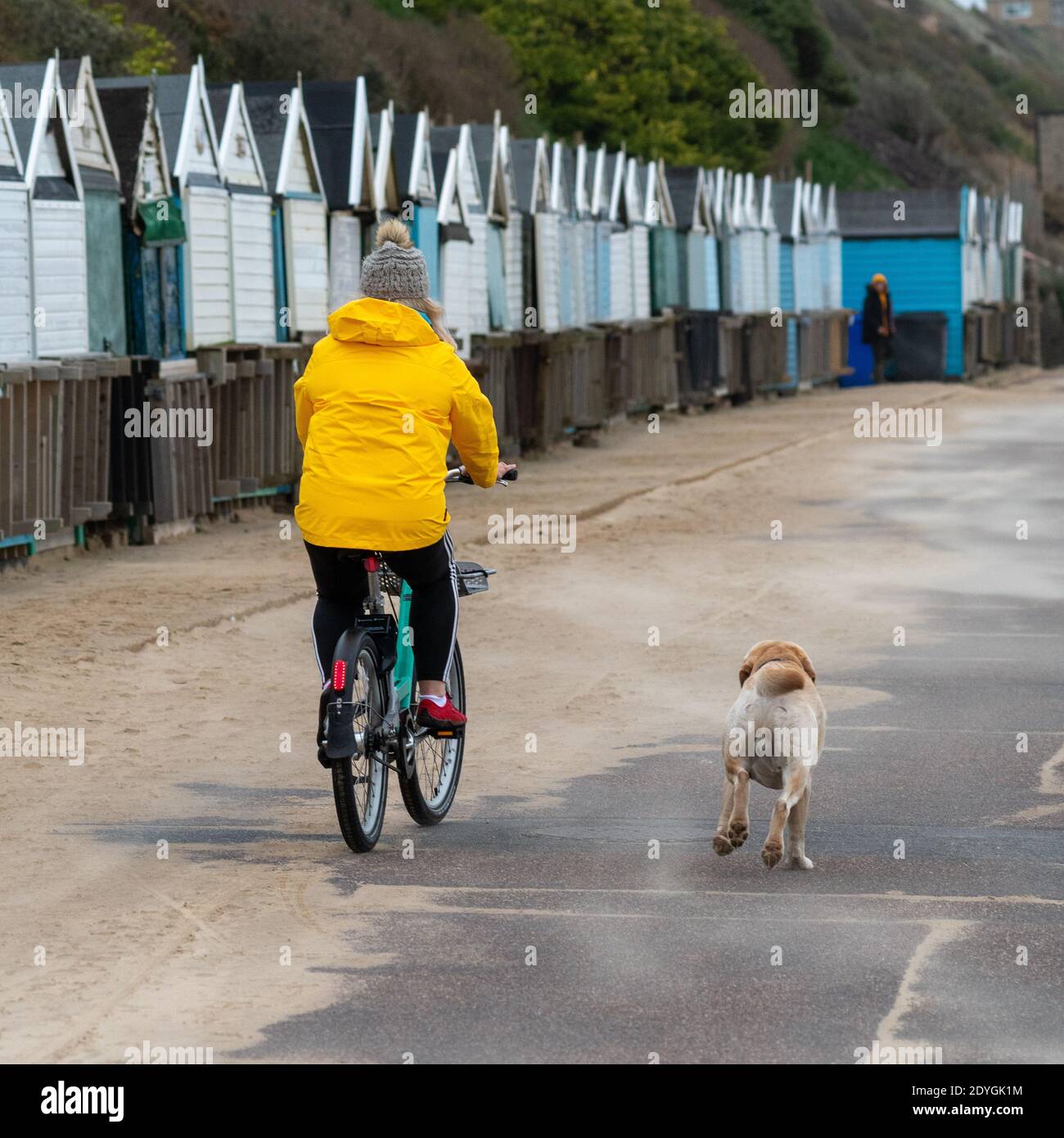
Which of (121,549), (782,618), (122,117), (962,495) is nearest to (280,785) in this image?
(782,618)

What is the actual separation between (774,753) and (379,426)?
64.8 inches

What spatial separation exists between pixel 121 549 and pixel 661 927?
10705 millimetres

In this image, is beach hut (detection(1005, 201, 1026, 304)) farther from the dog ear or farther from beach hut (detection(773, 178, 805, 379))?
the dog ear

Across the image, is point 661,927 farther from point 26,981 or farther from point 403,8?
point 403,8

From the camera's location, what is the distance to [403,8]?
56.5 meters

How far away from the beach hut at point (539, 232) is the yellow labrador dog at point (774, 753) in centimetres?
2025

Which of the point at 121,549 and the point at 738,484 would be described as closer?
the point at 121,549

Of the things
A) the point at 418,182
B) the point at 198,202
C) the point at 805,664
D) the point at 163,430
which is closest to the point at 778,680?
the point at 805,664

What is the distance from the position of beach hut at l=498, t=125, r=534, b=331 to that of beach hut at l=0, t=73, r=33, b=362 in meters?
11.5

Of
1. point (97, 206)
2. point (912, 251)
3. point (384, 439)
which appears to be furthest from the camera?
point (912, 251)

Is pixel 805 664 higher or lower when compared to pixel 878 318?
lower

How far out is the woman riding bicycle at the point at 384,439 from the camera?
702 centimetres

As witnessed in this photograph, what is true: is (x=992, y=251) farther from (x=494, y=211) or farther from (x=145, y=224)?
(x=145, y=224)

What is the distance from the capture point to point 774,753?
6957mm
